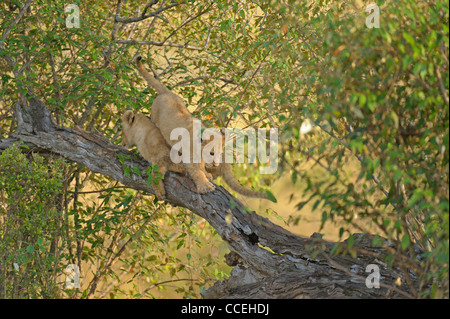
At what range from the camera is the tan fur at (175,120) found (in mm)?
5094

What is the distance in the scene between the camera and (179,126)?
17.2ft

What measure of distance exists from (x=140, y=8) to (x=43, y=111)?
2553mm

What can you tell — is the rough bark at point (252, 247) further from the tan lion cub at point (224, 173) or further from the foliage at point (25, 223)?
the foliage at point (25, 223)

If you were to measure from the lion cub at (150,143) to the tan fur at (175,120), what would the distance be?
0.07 metres

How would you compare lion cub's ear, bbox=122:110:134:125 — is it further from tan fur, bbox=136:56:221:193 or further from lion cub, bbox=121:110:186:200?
tan fur, bbox=136:56:221:193


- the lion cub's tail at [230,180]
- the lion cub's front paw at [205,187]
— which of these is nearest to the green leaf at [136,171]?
the lion cub's front paw at [205,187]

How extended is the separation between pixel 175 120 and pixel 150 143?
330 mm

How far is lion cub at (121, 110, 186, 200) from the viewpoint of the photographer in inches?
210

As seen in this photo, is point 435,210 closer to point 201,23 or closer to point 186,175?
point 186,175

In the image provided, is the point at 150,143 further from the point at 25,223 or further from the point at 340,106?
the point at 340,106

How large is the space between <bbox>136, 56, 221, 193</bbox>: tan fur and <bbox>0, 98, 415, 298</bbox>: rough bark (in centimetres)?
10

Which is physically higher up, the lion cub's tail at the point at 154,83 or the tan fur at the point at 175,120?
the lion cub's tail at the point at 154,83

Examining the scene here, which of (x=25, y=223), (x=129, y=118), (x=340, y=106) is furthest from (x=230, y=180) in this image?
(x=340, y=106)

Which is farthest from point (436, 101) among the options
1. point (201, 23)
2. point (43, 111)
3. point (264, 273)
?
point (201, 23)
